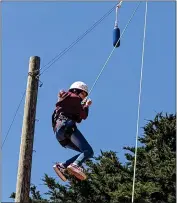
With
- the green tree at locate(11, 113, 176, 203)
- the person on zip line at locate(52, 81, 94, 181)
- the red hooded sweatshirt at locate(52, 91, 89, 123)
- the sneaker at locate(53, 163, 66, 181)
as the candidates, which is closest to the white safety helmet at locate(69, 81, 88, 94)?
the person on zip line at locate(52, 81, 94, 181)

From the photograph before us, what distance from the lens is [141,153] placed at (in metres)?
15.7

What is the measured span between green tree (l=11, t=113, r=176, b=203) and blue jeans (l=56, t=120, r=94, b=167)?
7.49 metres

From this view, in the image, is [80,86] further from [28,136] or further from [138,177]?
[138,177]

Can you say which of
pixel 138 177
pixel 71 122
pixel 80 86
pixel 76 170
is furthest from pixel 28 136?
pixel 138 177

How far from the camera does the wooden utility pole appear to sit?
18.8 ft

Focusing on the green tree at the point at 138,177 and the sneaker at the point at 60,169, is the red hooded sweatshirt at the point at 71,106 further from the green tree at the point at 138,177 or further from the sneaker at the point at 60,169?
the green tree at the point at 138,177

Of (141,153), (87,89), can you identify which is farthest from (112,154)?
(87,89)

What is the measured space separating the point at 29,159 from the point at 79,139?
690mm

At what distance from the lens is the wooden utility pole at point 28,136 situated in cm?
574

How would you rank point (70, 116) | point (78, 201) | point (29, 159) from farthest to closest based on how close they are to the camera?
point (78, 201)
point (70, 116)
point (29, 159)

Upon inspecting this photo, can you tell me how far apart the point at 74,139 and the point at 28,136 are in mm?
581

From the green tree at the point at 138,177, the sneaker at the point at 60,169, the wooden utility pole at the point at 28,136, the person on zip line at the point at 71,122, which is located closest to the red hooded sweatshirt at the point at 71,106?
the person on zip line at the point at 71,122

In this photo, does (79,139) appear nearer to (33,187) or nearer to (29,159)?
(29,159)

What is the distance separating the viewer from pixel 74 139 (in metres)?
6.28
